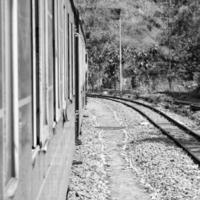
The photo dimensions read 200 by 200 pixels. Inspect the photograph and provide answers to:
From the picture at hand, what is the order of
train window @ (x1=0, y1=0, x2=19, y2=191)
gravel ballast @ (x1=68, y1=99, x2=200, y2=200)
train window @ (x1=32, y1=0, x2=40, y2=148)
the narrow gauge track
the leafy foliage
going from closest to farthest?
train window @ (x1=0, y1=0, x2=19, y2=191)
train window @ (x1=32, y1=0, x2=40, y2=148)
gravel ballast @ (x1=68, y1=99, x2=200, y2=200)
the narrow gauge track
the leafy foliage

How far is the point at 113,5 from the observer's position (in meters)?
95.4

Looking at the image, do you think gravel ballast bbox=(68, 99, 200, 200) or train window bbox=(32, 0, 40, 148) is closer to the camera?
train window bbox=(32, 0, 40, 148)

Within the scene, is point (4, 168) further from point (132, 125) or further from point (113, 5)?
point (113, 5)

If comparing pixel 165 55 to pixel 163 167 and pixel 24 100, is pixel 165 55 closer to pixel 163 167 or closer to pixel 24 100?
pixel 163 167

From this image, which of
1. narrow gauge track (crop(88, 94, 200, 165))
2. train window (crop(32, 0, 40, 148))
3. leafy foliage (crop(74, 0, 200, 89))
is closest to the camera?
train window (crop(32, 0, 40, 148))

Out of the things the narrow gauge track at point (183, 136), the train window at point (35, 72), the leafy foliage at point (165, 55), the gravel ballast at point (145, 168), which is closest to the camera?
the train window at point (35, 72)

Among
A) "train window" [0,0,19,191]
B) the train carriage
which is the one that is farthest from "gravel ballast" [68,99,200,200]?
"train window" [0,0,19,191]

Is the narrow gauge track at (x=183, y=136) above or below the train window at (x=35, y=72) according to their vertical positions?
below

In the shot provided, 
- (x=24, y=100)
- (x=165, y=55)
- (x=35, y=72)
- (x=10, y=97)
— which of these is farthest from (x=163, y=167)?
(x=165, y=55)

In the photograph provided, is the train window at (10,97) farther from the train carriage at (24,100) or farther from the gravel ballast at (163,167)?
the gravel ballast at (163,167)

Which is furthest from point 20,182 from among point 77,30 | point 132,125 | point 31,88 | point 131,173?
point 132,125

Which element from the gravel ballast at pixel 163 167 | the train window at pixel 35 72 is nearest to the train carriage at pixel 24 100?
the train window at pixel 35 72

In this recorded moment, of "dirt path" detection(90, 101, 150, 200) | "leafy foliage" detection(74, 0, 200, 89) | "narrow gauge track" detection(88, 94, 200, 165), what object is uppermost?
"leafy foliage" detection(74, 0, 200, 89)

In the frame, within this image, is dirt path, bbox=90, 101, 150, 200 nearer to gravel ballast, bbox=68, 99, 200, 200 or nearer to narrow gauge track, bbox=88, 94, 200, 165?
gravel ballast, bbox=68, 99, 200, 200
